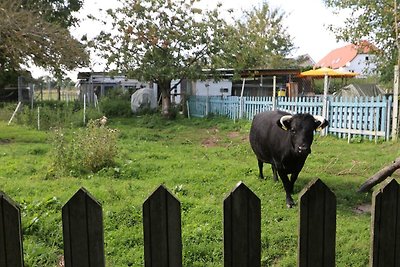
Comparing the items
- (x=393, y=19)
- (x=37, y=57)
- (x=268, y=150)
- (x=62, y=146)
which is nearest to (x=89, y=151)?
(x=62, y=146)

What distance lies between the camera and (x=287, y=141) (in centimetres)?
600

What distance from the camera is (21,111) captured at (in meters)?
18.6

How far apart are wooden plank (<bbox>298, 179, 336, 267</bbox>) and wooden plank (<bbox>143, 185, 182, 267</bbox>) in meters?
0.53

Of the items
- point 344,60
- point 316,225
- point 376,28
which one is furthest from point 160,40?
point 344,60

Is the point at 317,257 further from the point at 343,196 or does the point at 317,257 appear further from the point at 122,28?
the point at 122,28

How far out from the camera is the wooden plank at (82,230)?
1.57m

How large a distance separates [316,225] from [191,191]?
4.64 metres

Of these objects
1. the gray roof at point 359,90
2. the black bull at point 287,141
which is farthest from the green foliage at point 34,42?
the gray roof at point 359,90

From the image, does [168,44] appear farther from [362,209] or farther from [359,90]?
[362,209]

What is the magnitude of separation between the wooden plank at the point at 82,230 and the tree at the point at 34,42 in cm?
1239

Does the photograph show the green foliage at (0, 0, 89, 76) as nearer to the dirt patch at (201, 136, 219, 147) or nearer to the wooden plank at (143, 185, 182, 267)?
the dirt patch at (201, 136, 219, 147)

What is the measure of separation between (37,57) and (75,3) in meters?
16.2

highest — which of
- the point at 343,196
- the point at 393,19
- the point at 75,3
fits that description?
the point at 75,3

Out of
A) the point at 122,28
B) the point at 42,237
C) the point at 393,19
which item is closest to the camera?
the point at 42,237
